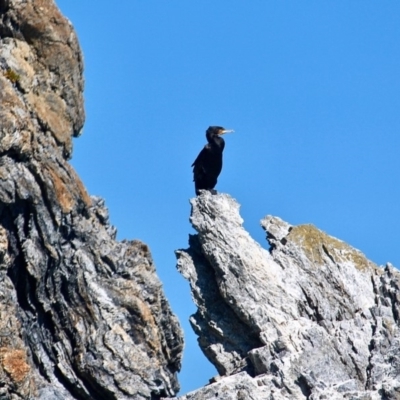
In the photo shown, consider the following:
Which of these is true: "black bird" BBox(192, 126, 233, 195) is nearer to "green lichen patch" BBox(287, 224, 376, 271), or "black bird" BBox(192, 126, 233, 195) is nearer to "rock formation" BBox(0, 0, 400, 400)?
"rock formation" BBox(0, 0, 400, 400)

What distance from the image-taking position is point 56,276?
83.4 feet

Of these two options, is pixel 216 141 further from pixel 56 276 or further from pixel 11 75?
pixel 56 276

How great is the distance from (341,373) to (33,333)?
5.98m

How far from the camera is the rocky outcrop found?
968 inches

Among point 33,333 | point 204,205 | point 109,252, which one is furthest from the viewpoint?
point 204,205

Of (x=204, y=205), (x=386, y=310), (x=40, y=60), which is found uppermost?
(x=40, y=60)

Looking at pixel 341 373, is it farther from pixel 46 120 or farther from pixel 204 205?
pixel 46 120

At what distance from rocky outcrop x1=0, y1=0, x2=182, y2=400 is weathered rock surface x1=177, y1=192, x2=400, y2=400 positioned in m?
1.26

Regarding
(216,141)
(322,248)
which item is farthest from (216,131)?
(322,248)

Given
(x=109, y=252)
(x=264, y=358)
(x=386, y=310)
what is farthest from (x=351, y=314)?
(x=109, y=252)

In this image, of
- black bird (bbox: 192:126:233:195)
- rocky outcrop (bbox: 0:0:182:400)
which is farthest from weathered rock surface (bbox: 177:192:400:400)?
black bird (bbox: 192:126:233:195)

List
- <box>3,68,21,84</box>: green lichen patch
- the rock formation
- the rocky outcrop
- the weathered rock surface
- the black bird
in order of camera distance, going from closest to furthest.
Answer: the rocky outcrop
the rock formation
the weathered rock surface
<box>3,68,21,84</box>: green lichen patch
the black bird

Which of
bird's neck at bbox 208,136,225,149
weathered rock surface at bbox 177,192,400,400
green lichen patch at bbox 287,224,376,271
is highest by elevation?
bird's neck at bbox 208,136,225,149

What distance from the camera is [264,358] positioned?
85.6ft
